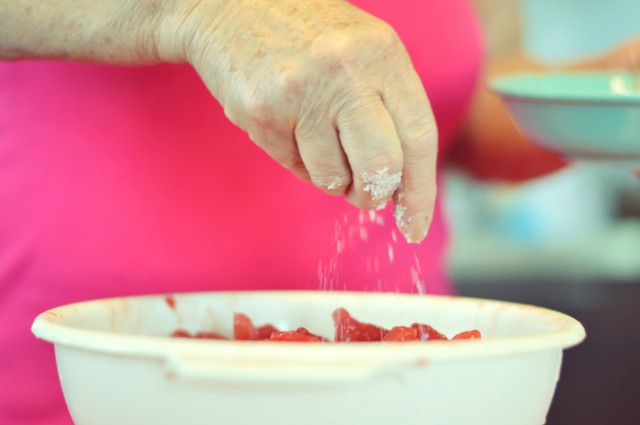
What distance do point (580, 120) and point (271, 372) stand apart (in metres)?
0.61

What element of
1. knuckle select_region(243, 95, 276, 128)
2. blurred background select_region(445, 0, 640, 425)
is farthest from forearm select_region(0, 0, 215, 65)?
blurred background select_region(445, 0, 640, 425)

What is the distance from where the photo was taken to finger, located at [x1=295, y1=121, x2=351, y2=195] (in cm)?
66

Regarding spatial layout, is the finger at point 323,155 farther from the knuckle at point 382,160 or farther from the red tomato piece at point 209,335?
the red tomato piece at point 209,335

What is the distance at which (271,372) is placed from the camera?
0.50m

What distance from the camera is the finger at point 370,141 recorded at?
64 cm

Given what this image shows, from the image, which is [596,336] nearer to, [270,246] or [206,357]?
[270,246]

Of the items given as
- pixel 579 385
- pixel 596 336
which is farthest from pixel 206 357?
pixel 596 336

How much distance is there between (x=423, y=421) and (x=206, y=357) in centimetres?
14

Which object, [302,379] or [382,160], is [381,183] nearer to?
[382,160]

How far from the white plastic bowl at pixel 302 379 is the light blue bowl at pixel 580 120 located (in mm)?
390

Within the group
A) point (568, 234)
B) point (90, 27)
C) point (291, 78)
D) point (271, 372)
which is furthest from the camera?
point (568, 234)

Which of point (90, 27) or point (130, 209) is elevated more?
point (90, 27)

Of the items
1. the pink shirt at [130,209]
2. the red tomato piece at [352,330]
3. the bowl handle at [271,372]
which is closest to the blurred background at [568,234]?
the pink shirt at [130,209]

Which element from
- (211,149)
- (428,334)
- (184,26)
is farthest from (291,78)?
(211,149)
